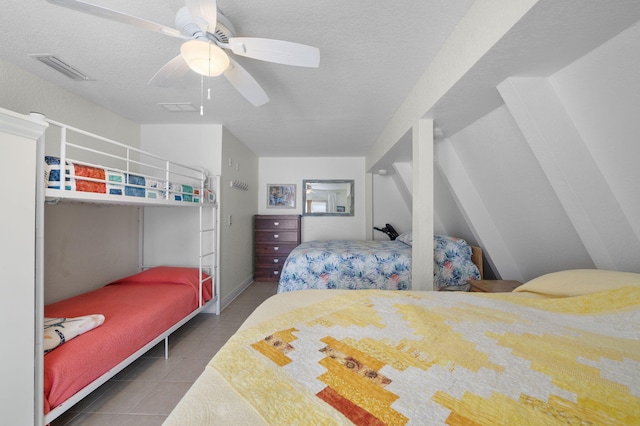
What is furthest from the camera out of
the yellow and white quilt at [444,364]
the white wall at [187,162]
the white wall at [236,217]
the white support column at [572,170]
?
the white wall at [236,217]

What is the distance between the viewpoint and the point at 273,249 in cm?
443

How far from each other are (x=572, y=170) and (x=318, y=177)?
12.1 feet

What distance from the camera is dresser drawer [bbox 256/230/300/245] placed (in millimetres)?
4449

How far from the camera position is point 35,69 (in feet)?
6.49

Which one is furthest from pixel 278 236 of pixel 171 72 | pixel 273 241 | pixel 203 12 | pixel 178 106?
pixel 203 12

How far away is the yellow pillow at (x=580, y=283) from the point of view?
1.20m

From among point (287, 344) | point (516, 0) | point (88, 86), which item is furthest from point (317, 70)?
point (88, 86)

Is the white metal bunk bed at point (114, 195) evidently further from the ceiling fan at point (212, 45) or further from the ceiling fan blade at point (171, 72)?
the ceiling fan at point (212, 45)

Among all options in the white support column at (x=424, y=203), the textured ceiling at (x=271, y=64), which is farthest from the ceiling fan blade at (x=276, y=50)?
the white support column at (x=424, y=203)

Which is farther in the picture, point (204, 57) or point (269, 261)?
point (269, 261)

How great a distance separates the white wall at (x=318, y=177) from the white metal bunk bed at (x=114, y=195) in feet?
5.98

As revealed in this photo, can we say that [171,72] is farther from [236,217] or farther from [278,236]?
[278,236]

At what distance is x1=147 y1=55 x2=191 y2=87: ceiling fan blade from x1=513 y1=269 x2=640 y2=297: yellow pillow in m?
2.50

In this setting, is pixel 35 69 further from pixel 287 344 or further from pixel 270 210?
pixel 270 210
